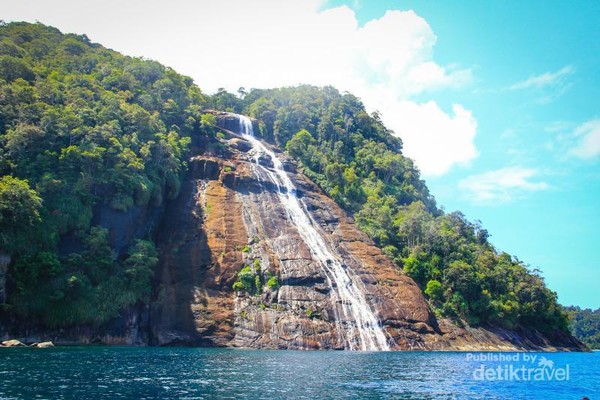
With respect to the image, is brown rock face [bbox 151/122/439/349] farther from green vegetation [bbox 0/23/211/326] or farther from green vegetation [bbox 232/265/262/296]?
green vegetation [bbox 0/23/211/326]

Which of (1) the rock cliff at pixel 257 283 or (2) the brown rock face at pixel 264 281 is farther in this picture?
(2) the brown rock face at pixel 264 281

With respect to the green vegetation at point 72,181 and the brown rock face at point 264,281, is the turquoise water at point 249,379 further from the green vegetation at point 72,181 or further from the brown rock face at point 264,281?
the brown rock face at point 264,281

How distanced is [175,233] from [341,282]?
20934 mm

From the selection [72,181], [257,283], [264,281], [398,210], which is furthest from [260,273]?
[398,210]

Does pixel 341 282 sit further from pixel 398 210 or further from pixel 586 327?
pixel 586 327

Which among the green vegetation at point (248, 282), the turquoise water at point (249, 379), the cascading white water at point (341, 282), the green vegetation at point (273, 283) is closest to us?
the turquoise water at point (249, 379)

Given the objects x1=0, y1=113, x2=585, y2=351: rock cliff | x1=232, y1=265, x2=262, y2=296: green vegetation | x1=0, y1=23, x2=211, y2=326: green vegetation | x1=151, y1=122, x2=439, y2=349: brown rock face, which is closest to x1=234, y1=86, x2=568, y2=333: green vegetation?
x1=0, y1=113, x2=585, y2=351: rock cliff

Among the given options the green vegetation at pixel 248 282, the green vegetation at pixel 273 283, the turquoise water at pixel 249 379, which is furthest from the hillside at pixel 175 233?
the turquoise water at pixel 249 379

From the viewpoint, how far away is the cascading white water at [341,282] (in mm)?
48475

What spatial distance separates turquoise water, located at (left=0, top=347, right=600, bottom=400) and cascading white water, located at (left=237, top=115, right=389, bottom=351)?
543 inches

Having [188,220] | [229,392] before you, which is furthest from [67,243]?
[229,392]

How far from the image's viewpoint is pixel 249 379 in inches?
922

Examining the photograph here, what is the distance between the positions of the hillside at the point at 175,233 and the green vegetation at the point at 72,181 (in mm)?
142

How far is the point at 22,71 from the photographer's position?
5869 centimetres
